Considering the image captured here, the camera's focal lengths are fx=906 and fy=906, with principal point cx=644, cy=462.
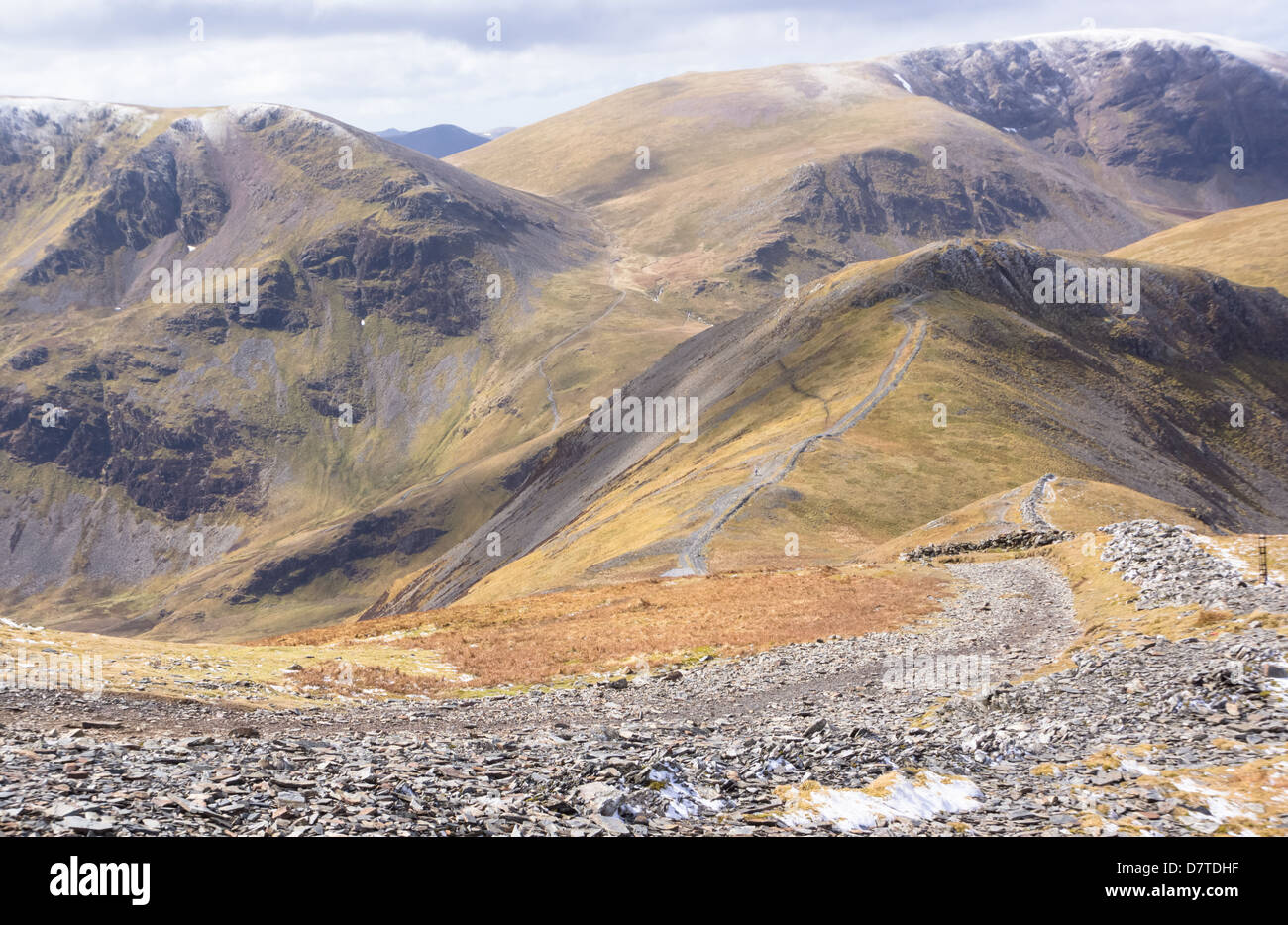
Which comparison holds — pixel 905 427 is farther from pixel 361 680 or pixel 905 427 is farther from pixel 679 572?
pixel 361 680

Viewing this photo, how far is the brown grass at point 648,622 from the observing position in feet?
132

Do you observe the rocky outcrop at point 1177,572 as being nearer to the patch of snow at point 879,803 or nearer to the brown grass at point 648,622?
the brown grass at point 648,622

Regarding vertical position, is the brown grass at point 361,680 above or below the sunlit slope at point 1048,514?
below

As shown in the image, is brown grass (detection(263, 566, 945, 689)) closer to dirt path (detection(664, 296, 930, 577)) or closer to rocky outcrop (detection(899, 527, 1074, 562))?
rocky outcrop (detection(899, 527, 1074, 562))

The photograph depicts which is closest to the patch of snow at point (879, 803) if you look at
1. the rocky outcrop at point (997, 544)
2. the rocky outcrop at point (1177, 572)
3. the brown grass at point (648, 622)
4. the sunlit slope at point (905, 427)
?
the rocky outcrop at point (1177, 572)

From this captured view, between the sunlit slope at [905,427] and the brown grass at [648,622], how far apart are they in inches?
654

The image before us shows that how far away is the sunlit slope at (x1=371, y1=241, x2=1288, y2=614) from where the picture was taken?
92875mm

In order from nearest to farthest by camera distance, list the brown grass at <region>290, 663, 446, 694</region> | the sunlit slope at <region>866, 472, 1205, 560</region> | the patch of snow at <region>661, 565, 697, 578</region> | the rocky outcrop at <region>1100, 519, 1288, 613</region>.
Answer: the rocky outcrop at <region>1100, 519, 1288, 613</region> → the brown grass at <region>290, 663, 446, 694</region> → the sunlit slope at <region>866, 472, 1205, 560</region> → the patch of snow at <region>661, 565, 697, 578</region>

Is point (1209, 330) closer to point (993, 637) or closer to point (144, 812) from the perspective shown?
point (993, 637)

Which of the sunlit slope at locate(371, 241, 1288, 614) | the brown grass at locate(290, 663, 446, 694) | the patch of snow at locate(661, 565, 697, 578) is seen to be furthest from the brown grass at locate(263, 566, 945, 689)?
the sunlit slope at locate(371, 241, 1288, 614)

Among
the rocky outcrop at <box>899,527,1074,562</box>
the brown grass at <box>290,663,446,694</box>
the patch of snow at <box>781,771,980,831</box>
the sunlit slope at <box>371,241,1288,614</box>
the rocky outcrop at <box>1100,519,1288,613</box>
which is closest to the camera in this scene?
the patch of snow at <box>781,771,980,831</box>

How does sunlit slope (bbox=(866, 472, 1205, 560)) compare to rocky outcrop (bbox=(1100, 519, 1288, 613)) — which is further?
sunlit slope (bbox=(866, 472, 1205, 560))

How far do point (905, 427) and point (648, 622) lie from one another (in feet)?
240

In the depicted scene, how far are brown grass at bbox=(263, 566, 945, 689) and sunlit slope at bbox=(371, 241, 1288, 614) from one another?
54.5ft
